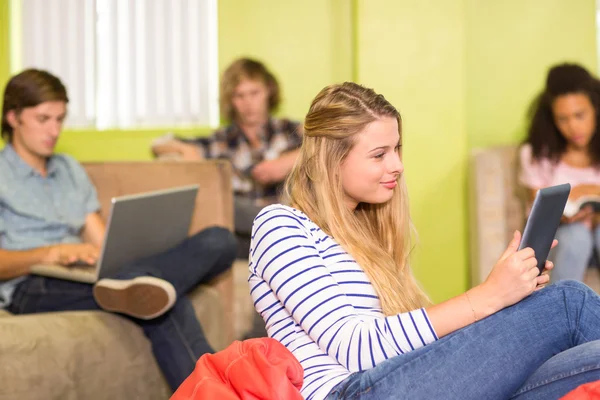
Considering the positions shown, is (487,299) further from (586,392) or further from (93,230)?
(93,230)

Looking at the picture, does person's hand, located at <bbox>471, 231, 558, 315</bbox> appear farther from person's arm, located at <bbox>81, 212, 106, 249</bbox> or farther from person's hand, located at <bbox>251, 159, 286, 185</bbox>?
person's hand, located at <bbox>251, 159, 286, 185</bbox>

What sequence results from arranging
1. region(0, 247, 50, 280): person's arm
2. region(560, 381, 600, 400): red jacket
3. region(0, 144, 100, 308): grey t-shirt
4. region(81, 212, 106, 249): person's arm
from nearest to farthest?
1. region(560, 381, 600, 400): red jacket
2. region(0, 247, 50, 280): person's arm
3. region(0, 144, 100, 308): grey t-shirt
4. region(81, 212, 106, 249): person's arm

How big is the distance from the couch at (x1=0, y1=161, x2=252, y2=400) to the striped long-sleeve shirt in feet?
2.39

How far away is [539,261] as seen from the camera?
1.29 m

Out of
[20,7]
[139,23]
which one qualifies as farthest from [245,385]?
[20,7]

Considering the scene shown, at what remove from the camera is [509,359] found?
113cm

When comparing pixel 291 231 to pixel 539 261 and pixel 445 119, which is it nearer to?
pixel 539 261

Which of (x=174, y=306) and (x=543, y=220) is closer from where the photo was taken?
(x=543, y=220)

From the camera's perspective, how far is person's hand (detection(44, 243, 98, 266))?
88.8 inches

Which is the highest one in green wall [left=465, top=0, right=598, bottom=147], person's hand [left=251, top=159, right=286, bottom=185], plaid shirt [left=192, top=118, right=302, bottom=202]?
green wall [left=465, top=0, right=598, bottom=147]

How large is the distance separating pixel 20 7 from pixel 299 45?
1335mm

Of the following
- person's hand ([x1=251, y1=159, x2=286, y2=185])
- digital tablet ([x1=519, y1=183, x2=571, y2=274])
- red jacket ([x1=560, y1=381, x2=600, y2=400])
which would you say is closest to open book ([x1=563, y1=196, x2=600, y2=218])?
person's hand ([x1=251, y1=159, x2=286, y2=185])

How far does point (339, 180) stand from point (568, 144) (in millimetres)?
2016

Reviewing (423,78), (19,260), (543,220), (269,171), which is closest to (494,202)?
(423,78)
